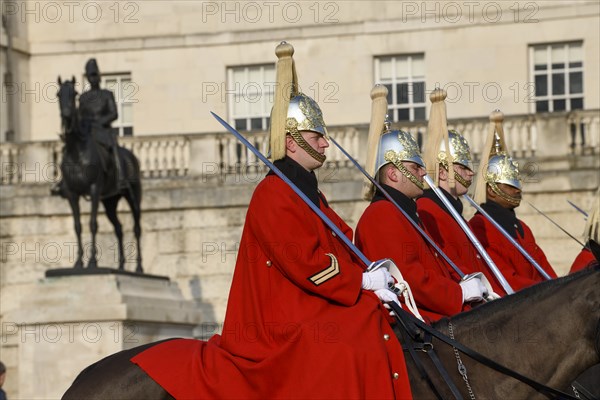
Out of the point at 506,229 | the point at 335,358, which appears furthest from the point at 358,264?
the point at 506,229

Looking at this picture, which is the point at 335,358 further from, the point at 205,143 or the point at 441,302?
the point at 205,143

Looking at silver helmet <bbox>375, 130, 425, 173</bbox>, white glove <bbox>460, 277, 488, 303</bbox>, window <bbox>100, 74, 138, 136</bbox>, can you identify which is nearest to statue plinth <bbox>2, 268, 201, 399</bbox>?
silver helmet <bbox>375, 130, 425, 173</bbox>

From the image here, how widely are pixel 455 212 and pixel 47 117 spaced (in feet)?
74.3

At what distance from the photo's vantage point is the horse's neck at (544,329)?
25.3 ft

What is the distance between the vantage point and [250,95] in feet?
103

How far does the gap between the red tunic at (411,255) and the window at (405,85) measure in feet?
68.9

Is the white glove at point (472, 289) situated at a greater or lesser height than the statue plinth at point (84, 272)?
greater

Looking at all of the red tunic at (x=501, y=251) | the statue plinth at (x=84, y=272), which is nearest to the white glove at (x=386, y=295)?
the red tunic at (x=501, y=251)

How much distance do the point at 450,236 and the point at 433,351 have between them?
2.91 m

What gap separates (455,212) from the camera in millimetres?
10828

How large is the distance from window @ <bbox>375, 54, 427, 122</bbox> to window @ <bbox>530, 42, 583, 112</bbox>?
231cm

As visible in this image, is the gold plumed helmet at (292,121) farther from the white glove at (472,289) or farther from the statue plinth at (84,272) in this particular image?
the statue plinth at (84,272)

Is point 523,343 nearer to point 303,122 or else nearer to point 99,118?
point 303,122

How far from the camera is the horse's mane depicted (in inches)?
310
